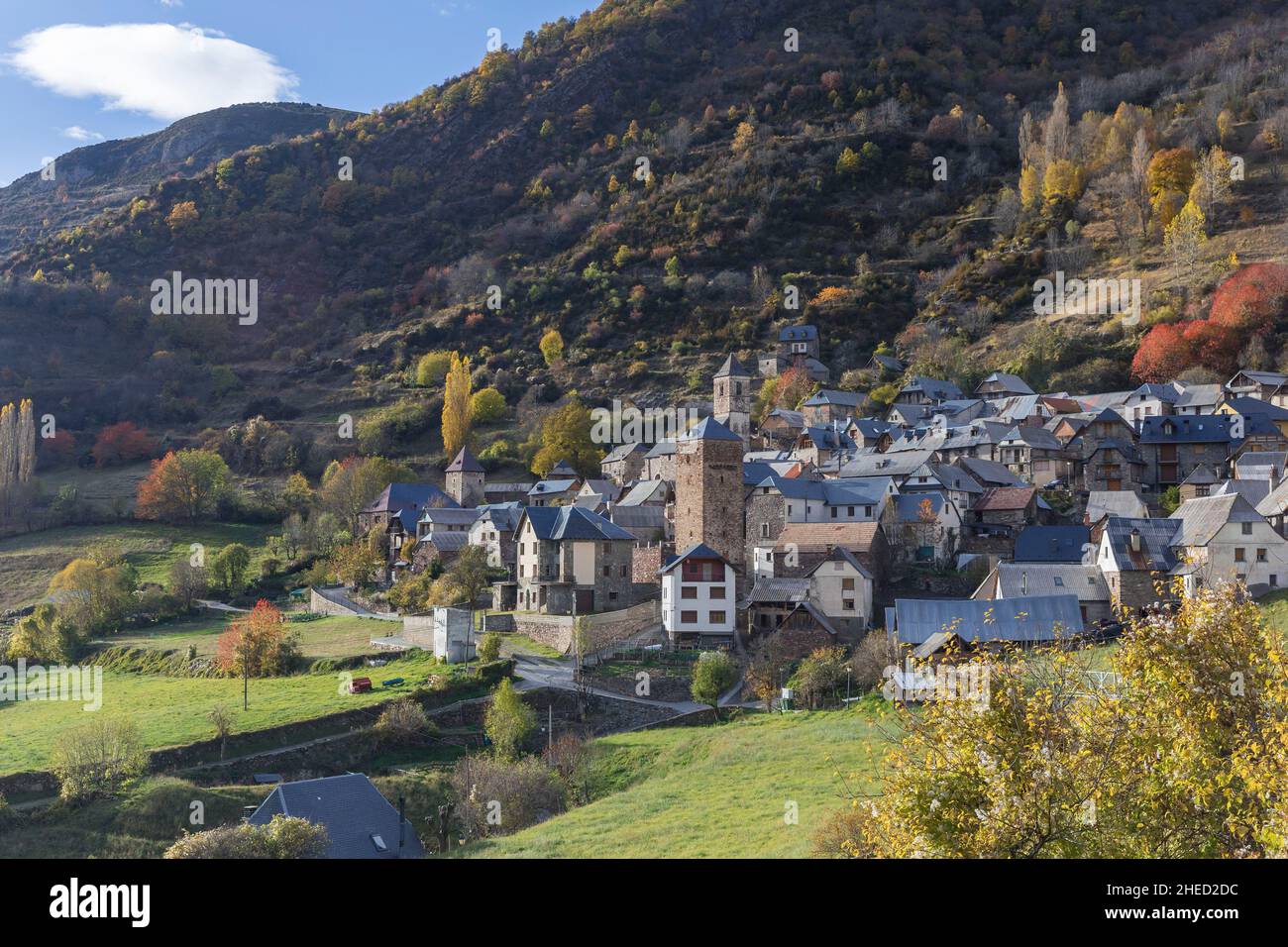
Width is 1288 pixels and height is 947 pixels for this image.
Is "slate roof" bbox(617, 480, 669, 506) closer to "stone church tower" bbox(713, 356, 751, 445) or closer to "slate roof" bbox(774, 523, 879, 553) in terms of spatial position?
"slate roof" bbox(774, 523, 879, 553)

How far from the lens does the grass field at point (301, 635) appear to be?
54109 mm

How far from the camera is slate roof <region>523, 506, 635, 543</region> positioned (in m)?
55.4

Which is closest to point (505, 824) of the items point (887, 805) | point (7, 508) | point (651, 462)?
point (887, 805)

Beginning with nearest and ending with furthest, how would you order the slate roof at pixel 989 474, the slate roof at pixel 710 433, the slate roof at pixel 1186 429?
the slate roof at pixel 710 433, the slate roof at pixel 989 474, the slate roof at pixel 1186 429

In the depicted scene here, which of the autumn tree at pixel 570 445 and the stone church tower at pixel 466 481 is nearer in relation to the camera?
the stone church tower at pixel 466 481

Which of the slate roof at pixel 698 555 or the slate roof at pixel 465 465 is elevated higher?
the slate roof at pixel 465 465

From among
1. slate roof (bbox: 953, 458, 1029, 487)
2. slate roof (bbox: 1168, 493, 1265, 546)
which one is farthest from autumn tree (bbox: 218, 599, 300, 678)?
slate roof (bbox: 1168, 493, 1265, 546)

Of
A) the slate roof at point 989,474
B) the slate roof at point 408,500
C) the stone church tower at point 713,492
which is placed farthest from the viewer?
the slate roof at point 408,500

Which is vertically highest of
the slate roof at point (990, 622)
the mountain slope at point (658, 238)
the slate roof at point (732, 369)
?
the mountain slope at point (658, 238)

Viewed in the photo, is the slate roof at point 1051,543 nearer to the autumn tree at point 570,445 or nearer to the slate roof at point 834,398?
the slate roof at point 834,398

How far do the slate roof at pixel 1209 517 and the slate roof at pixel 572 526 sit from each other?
25.3 metres

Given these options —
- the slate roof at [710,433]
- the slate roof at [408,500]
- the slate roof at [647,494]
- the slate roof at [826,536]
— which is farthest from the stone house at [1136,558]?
the slate roof at [408,500]
